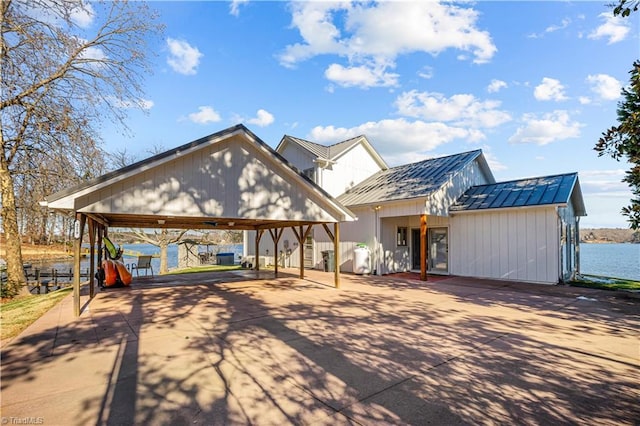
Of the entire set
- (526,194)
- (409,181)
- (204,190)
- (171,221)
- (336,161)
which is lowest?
(171,221)

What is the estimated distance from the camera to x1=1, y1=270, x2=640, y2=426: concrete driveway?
3.20m

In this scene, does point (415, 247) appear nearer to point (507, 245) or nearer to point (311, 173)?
point (507, 245)

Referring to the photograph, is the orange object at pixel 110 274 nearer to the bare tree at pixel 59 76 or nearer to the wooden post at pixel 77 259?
the bare tree at pixel 59 76

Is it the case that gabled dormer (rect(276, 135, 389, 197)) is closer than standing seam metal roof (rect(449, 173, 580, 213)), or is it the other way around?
standing seam metal roof (rect(449, 173, 580, 213))

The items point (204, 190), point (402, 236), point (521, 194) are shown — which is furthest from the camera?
point (402, 236)

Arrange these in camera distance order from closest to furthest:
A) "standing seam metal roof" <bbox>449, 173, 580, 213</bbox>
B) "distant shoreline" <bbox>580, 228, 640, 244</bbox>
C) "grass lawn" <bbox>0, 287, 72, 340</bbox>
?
"grass lawn" <bbox>0, 287, 72, 340</bbox> → "standing seam metal roof" <bbox>449, 173, 580, 213</bbox> → "distant shoreline" <bbox>580, 228, 640, 244</bbox>

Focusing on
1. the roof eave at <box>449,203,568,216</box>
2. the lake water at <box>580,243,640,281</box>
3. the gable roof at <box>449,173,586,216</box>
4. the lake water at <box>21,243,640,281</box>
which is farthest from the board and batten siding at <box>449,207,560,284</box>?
the lake water at <box>21,243,640,281</box>

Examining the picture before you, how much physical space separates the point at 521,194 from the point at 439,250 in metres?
4.02

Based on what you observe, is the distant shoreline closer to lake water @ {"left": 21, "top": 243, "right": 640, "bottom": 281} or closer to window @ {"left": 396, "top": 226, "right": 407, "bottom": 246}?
lake water @ {"left": 21, "top": 243, "right": 640, "bottom": 281}

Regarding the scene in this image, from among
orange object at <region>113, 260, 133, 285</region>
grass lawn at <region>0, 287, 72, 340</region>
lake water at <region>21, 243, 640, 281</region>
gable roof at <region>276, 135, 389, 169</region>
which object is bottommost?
lake water at <region>21, 243, 640, 281</region>

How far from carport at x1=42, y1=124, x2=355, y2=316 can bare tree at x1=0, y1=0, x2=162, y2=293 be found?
361 centimetres

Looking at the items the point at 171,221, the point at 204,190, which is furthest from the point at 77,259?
the point at 171,221

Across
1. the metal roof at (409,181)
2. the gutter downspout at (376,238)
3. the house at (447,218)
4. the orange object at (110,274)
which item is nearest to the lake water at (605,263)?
the house at (447,218)

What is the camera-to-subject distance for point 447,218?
1399 cm
